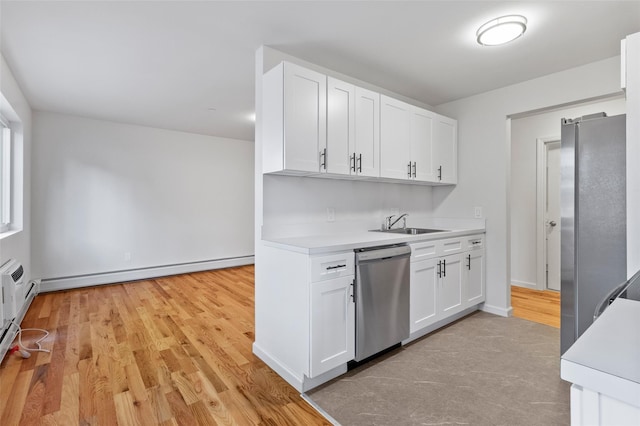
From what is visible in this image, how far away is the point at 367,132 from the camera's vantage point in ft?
8.86

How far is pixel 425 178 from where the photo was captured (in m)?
3.32

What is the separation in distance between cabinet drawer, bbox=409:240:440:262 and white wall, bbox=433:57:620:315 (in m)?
1.07

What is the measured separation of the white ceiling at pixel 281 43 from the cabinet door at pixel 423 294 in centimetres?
179

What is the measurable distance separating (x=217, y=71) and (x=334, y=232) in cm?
190

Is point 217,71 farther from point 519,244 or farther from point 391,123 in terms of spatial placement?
point 519,244

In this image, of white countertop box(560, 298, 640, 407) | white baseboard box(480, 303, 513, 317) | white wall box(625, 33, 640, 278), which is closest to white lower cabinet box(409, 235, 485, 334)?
white baseboard box(480, 303, 513, 317)

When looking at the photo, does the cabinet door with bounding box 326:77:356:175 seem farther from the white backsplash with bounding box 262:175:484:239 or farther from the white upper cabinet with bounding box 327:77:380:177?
the white backsplash with bounding box 262:175:484:239

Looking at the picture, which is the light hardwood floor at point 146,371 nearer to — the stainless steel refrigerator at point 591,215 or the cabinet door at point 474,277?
the stainless steel refrigerator at point 591,215

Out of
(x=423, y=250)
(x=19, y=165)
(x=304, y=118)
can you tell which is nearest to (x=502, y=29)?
(x=304, y=118)


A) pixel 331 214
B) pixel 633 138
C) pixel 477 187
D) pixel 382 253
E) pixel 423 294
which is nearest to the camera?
pixel 633 138

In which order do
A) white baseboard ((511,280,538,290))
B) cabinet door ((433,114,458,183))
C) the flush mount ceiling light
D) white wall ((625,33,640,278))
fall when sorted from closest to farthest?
white wall ((625,33,640,278)) < the flush mount ceiling light < cabinet door ((433,114,458,183)) < white baseboard ((511,280,538,290))

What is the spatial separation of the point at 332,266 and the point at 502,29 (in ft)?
6.60

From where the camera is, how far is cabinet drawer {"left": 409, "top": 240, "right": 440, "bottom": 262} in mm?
2582

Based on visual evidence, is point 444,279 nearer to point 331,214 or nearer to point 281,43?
point 331,214
